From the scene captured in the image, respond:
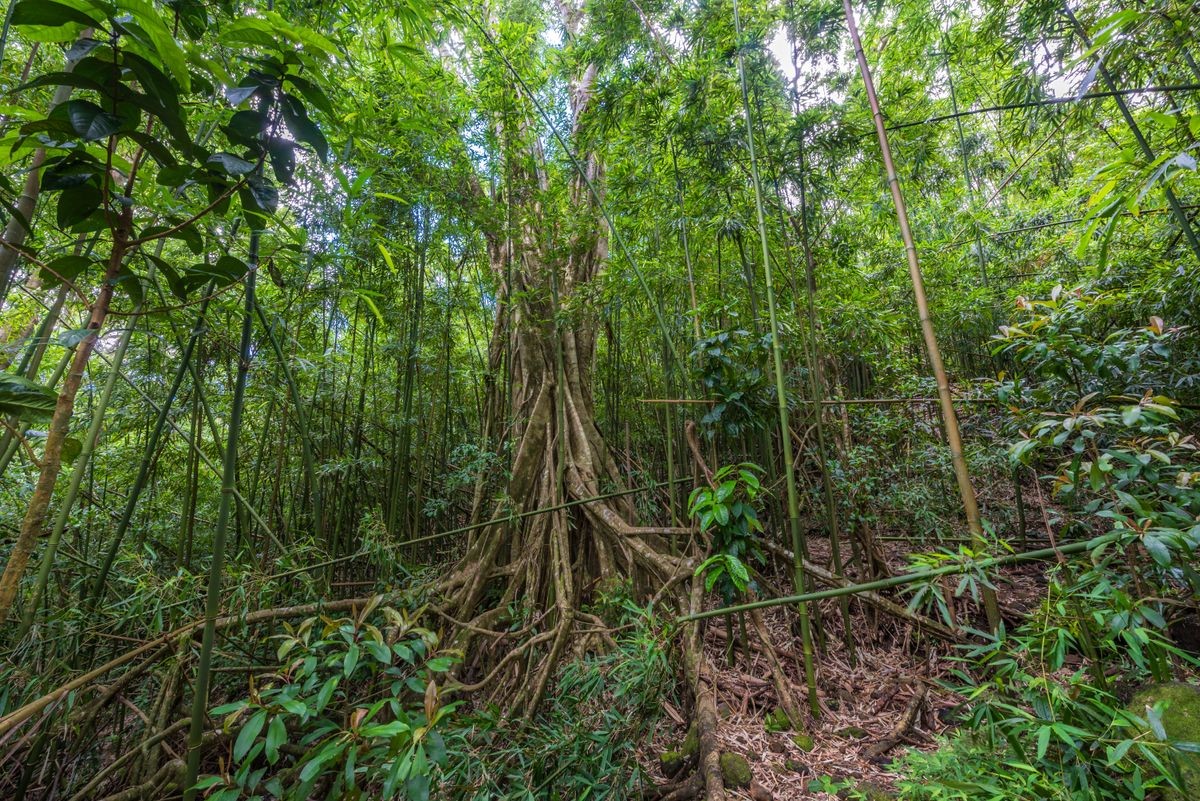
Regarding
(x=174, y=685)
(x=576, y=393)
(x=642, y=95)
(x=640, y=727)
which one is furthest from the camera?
(x=576, y=393)

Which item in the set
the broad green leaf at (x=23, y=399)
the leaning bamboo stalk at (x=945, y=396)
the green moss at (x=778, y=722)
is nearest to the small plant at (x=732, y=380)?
the leaning bamboo stalk at (x=945, y=396)

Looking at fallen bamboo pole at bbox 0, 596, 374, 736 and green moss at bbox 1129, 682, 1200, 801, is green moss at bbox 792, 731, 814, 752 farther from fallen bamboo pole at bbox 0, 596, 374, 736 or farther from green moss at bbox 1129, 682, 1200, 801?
fallen bamboo pole at bbox 0, 596, 374, 736

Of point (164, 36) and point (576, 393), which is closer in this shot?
point (164, 36)

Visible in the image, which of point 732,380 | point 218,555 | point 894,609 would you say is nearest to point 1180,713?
point 894,609

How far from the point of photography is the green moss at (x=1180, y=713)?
114 cm

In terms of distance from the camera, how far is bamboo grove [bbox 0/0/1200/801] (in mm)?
1034

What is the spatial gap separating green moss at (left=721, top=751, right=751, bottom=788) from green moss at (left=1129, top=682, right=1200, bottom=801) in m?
1.05

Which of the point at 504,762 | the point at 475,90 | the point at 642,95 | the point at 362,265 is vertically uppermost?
the point at 475,90

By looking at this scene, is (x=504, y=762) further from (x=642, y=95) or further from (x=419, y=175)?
(x=642, y=95)

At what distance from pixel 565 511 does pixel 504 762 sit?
1358 millimetres

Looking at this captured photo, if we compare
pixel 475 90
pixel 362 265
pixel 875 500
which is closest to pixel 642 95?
pixel 475 90

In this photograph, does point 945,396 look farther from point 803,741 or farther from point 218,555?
point 218,555

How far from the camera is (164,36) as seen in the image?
27.5 inches

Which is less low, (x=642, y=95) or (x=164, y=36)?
(x=642, y=95)
